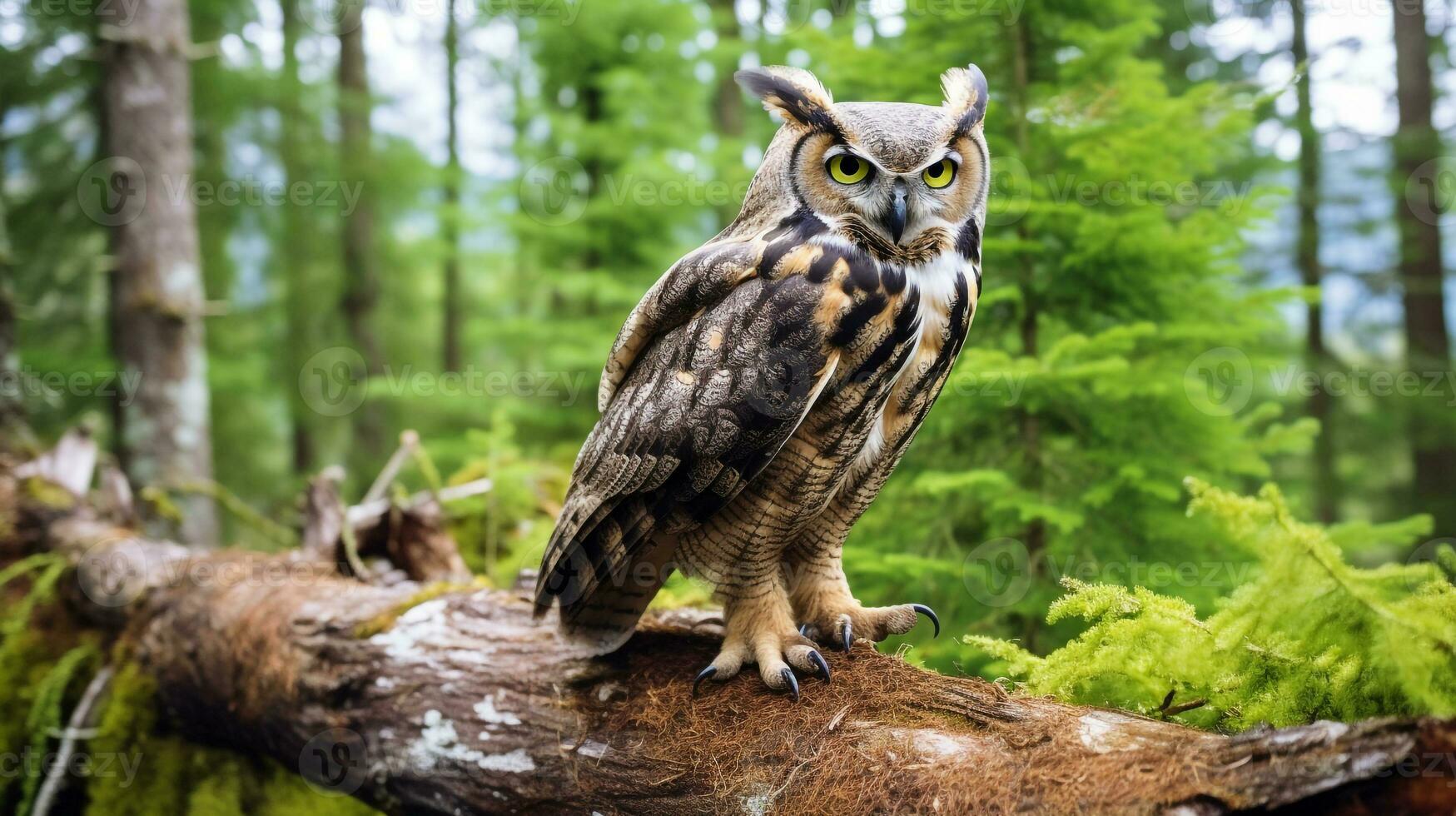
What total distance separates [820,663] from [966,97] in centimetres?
150

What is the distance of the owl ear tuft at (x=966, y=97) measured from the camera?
2.10 meters

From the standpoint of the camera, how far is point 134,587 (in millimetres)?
3684

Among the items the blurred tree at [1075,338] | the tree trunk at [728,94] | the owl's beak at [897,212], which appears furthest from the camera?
the tree trunk at [728,94]

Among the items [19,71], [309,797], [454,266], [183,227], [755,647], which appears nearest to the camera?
[755,647]

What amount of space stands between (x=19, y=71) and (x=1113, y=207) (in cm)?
853

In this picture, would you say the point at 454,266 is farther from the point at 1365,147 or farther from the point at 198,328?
the point at 1365,147

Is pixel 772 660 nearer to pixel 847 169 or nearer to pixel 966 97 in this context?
pixel 847 169

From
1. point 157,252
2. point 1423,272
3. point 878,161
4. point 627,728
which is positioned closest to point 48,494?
point 157,252

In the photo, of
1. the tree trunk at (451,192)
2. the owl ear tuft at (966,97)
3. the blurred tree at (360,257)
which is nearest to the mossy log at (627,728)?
the owl ear tuft at (966,97)

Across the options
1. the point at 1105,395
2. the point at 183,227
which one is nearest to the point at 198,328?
the point at 183,227

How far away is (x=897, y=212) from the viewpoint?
1.96m

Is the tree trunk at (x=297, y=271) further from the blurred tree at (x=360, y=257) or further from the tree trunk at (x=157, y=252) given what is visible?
the tree trunk at (x=157, y=252)

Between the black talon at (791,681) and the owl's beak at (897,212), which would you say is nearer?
the owl's beak at (897,212)

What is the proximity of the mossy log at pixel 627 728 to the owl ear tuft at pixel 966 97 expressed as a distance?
4.54ft
